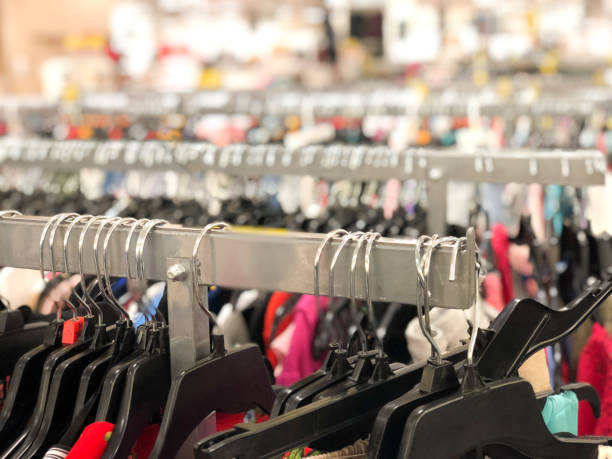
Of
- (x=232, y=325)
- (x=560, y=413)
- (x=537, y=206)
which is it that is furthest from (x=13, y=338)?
(x=537, y=206)

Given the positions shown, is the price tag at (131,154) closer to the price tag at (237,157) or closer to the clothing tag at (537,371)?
the price tag at (237,157)

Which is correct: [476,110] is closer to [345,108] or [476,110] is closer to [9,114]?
[345,108]

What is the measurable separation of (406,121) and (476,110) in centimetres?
107

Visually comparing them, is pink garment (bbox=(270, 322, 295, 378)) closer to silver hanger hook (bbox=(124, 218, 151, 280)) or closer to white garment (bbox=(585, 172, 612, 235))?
silver hanger hook (bbox=(124, 218, 151, 280))

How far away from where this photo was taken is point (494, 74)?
782 cm

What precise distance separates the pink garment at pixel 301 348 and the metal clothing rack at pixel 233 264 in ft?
1.18

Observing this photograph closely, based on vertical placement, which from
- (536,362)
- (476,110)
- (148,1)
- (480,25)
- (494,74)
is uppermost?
(148,1)

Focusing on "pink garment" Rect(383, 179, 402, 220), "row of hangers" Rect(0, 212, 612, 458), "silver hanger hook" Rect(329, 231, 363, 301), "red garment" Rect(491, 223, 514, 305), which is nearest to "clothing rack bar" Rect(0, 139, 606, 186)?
"red garment" Rect(491, 223, 514, 305)

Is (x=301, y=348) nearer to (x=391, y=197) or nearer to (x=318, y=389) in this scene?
(x=318, y=389)

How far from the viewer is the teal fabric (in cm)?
93

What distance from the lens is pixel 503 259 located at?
4.81 feet

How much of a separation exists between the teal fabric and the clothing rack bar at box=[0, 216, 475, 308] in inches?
11.0

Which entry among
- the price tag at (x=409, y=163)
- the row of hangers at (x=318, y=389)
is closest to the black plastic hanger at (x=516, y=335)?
the row of hangers at (x=318, y=389)

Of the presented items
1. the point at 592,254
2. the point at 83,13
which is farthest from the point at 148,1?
the point at 592,254
